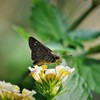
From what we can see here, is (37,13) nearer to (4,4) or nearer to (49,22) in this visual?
(49,22)

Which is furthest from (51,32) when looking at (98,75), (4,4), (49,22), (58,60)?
(4,4)

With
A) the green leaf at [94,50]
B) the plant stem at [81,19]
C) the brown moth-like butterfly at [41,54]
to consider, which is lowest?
the brown moth-like butterfly at [41,54]

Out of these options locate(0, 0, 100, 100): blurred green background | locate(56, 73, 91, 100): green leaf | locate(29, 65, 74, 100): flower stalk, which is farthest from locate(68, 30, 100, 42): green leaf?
locate(29, 65, 74, 100): flower stalk

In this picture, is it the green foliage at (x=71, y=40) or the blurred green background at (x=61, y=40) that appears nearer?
the green foliage at (x=71, y=40)

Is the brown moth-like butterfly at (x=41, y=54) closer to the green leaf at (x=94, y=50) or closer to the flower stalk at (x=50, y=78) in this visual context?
the flower stalk at (x=50, y=78)

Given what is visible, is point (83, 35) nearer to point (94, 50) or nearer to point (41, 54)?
point (94, 50)

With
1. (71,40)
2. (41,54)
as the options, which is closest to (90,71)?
(71,40)

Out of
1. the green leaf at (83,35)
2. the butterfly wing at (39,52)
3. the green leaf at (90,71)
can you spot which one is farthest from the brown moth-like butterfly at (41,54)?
the green leaf at (83,35)
